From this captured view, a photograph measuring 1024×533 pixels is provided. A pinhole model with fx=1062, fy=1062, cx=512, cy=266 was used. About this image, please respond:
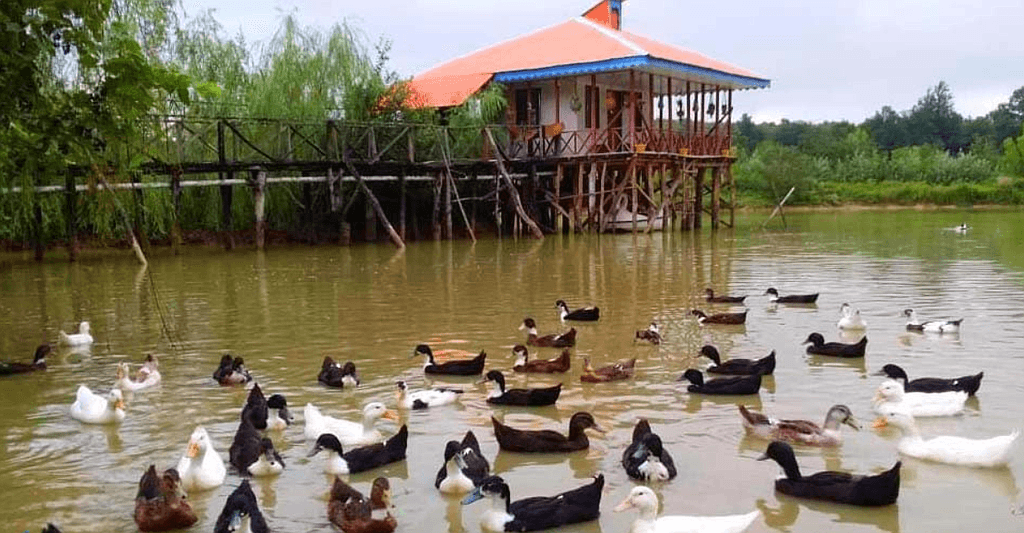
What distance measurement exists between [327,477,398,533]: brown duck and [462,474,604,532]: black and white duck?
54 cm

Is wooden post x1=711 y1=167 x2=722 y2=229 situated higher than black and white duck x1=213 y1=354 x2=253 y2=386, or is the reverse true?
wooden post x1=711 y1=167 x2=722 y2=229

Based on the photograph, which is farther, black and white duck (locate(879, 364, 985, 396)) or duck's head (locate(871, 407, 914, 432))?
black and white duck (locate(879, 364, 985, 396))

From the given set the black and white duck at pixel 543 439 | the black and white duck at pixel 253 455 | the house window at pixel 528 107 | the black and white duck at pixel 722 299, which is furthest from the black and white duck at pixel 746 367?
the house window at pixel 528 107

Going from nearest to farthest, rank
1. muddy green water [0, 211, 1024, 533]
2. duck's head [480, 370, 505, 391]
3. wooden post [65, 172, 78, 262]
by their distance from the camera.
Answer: muddy green water [0, 211, 1024, 533] < duck's head [480, 370, 505, 391] < wooden post [65, 172, 78, 262]

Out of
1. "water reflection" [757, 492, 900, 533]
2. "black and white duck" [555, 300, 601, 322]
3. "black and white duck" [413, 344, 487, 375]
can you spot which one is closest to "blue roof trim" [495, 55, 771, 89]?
"black and white duck" [555, 300, 601, 322]

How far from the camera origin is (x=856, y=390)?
35.6ft

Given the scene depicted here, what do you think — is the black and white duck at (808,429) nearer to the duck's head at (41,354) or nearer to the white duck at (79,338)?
the duck's head at (41,354)

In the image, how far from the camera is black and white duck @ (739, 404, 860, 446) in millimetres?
8680

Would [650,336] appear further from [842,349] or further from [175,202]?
[175,202]

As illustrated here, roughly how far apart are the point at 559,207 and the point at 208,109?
1199cm

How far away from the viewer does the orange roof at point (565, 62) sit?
3447 centimetres

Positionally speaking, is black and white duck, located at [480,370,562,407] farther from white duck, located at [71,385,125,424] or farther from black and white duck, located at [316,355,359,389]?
white duck, located at [71,385,125,424]

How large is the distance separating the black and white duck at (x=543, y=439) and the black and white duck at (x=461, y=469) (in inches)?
18.4

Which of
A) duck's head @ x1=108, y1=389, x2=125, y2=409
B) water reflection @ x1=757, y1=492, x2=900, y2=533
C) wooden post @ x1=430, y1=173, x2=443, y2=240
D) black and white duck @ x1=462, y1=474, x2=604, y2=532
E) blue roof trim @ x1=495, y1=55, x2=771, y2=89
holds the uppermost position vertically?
blue roof trim @ x1=495, y1=55, x2=771, y2=89
